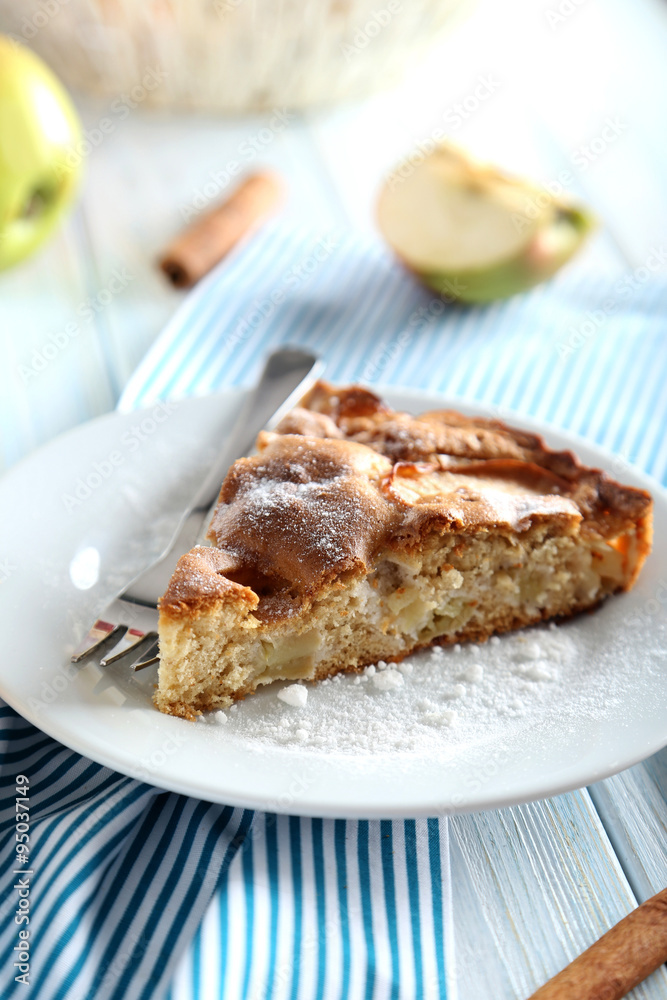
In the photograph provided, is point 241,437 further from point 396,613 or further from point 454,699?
point 454,699

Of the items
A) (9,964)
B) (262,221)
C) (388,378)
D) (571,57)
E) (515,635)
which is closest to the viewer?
(9,964)

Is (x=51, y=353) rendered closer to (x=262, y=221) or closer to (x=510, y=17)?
(x=262, y=221)

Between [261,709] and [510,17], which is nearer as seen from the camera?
[261,709]

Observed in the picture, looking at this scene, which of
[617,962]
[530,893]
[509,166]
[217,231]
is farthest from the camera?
[509,166]

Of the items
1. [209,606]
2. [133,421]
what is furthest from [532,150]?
[209,606]

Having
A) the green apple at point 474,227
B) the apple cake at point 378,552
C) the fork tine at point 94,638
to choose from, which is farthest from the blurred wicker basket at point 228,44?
the fork tine at point 94,638

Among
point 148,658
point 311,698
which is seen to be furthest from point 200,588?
point 311,698
